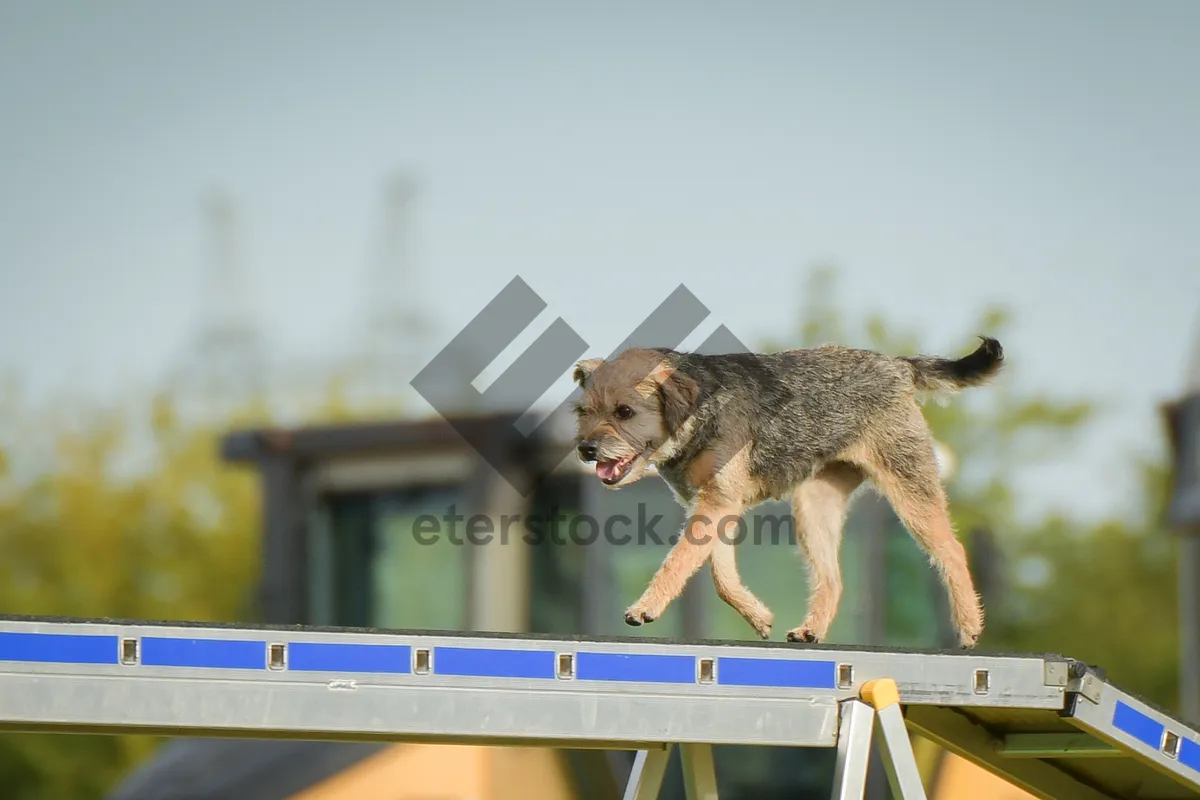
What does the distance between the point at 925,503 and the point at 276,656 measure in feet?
9.13

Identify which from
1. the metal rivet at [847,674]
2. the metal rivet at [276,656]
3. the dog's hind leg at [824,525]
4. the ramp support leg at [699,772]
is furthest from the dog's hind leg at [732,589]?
the metal rivet at [276,656]

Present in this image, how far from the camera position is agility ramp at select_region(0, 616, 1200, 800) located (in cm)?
484

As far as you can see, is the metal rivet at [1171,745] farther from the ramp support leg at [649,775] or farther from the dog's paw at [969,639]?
the ramp support leg at [649,775]

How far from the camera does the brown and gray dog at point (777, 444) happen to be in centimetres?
620

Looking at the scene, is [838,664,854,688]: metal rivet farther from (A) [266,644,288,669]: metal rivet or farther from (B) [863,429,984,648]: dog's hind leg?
(A) [266,644,288,669]: metal rivet

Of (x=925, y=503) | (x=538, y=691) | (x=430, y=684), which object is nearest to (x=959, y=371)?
(x=925, y=503)

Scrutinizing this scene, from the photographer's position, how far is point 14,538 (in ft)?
110

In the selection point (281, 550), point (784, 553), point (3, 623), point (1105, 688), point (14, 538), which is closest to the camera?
point (3, 623)

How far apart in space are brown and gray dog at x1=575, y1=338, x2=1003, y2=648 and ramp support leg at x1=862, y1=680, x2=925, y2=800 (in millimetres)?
889

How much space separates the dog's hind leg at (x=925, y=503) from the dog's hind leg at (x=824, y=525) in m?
0.19

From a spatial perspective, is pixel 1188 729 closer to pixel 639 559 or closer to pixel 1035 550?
pixel 639 559

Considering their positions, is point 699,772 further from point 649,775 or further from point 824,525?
point 824,525

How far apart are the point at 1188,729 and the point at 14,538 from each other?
31024 millimetres

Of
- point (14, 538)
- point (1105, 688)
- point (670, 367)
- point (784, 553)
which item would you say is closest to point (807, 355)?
point (670, 367)
